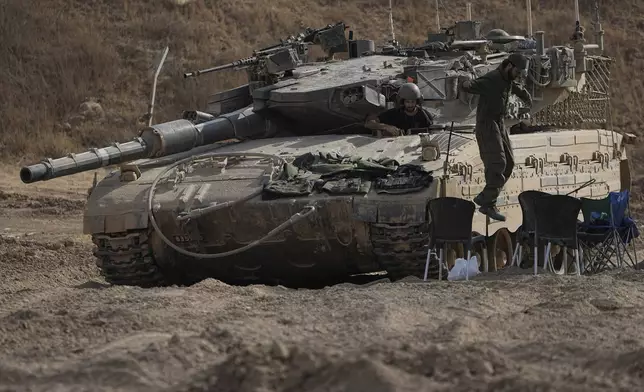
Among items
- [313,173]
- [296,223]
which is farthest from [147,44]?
[296,223]

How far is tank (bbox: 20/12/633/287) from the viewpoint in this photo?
10281mm

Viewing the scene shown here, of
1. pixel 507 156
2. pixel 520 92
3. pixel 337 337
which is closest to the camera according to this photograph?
pixel 337 337

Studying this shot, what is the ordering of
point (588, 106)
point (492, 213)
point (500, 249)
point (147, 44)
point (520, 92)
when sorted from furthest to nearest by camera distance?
1. point (147, 44)
2. point (588, 106)
3. point (500, 249)
4. point (520, 92)
5. point (492, 213)

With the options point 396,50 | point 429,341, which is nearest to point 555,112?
point 396,50

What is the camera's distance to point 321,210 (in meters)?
10.2

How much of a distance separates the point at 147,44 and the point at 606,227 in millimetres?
18144

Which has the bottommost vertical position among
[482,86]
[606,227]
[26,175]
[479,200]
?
[606,227]

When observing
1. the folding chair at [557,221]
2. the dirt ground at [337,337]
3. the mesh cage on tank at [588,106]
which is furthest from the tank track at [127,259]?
the mesh cage on tank at [588,106]

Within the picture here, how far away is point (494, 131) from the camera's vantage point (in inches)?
421

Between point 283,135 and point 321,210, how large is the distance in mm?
2716

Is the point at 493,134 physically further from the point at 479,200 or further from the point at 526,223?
the point at 526,223

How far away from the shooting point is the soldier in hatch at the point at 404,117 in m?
11.5

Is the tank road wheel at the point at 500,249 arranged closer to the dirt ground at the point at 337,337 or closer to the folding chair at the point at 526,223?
the folding chair at the point at 526,223

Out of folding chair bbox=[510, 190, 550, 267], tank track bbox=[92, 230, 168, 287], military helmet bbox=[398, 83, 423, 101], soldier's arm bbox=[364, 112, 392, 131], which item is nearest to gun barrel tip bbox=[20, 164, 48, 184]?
tank track bbox=[92, 230, 168, 287]
